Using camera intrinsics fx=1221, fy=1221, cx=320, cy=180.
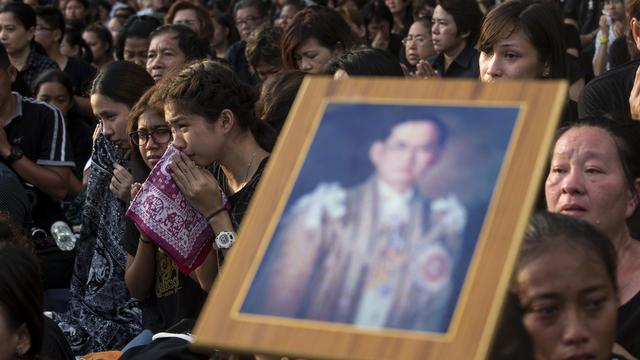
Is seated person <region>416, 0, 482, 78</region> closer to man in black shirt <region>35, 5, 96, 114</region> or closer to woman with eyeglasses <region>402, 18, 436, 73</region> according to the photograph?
woman with eyeglasses <region>402, 18, 436, 73</region>

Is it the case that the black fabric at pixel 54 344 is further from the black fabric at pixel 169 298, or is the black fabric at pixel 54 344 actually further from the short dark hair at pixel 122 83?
the short dark hair at pixel 122 83

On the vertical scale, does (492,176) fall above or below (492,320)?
above

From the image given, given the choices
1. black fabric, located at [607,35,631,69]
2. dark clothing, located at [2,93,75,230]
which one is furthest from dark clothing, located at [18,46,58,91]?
black fabric, located at [607,35,631,69]

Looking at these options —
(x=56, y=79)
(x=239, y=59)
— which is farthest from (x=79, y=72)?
(x=56, y=79)

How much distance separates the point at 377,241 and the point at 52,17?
807 centimetres

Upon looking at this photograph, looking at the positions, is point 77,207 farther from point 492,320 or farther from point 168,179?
point 492,320

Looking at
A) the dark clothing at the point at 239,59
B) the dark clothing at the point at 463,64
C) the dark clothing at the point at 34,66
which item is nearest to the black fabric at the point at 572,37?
the dark clothing at the point at 463,64

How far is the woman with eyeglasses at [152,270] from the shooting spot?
4.07m

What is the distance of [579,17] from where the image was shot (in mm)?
10000

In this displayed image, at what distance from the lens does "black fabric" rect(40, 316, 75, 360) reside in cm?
346

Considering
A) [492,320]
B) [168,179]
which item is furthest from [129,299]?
[492,320]

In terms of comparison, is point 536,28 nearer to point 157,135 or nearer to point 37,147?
point 157,135

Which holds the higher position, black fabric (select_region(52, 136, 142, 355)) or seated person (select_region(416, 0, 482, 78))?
seated person (select_region(416, 0, 482, 78))

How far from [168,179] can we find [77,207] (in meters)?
2.01
